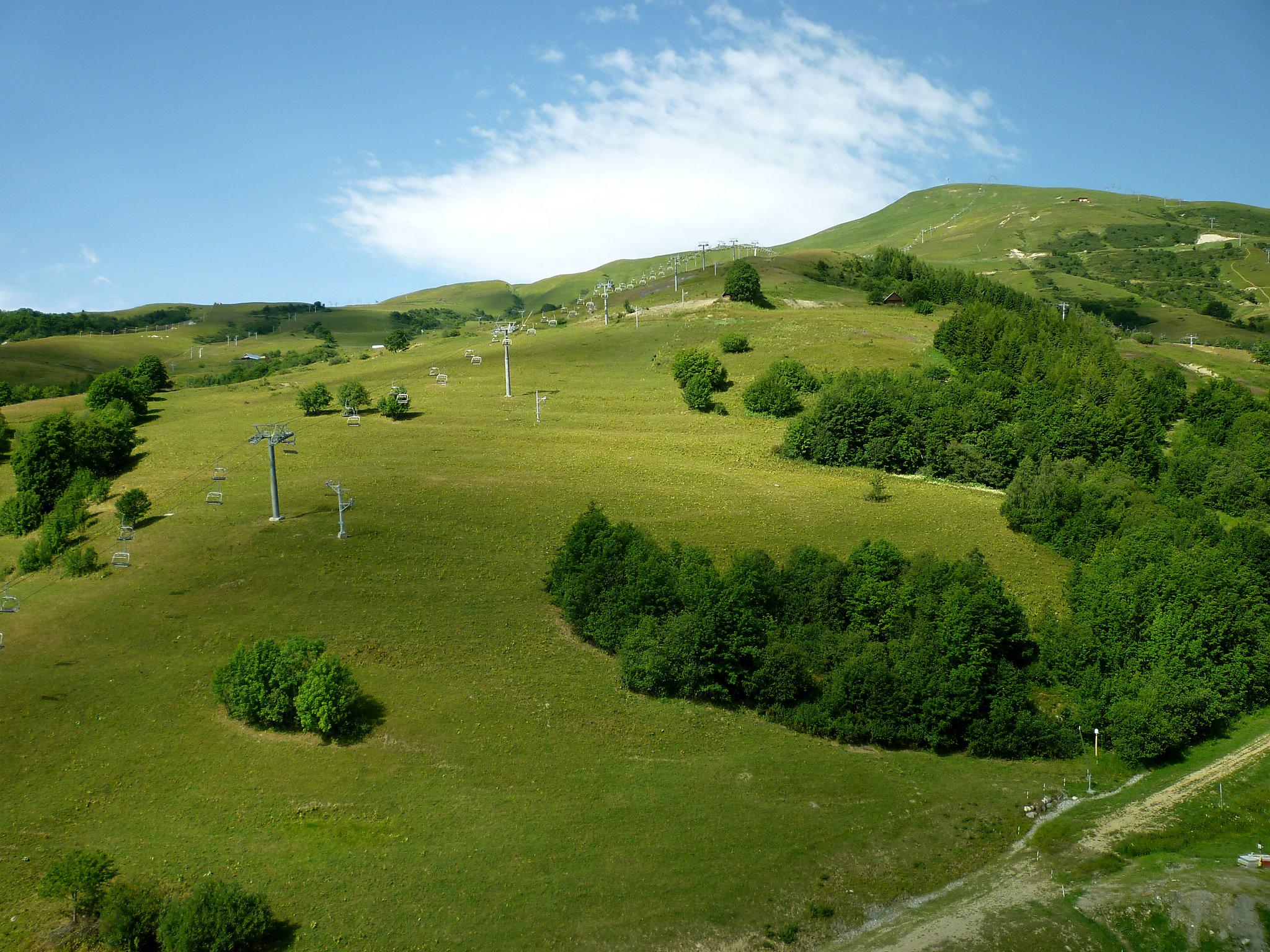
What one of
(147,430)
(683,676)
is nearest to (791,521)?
(683,676)

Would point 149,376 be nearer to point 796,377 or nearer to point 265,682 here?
point 796,377

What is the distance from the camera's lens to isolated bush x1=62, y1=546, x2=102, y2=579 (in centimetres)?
6256

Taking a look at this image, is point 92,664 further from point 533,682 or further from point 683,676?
point 683,676

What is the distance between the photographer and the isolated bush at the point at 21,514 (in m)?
73.3

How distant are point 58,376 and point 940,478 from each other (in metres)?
174

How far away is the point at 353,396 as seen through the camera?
10875 centimetres

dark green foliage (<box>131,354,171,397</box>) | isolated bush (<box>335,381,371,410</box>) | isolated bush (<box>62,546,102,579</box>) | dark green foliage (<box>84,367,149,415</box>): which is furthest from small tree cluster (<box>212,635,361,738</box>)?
dark green foliage (<box>131,354,171,397</box>)

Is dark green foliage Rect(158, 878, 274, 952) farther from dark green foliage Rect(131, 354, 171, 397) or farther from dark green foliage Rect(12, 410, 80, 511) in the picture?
dark green foliage Rect(131, 354, 171, 397)

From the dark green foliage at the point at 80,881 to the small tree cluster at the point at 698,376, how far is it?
8505 centimetres

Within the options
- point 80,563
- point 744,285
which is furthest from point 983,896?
point 744,285

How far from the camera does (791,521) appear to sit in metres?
75.4

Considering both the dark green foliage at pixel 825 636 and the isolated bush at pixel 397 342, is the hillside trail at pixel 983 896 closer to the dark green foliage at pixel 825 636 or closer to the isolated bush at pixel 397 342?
the dark green foliage at pixel 825 636

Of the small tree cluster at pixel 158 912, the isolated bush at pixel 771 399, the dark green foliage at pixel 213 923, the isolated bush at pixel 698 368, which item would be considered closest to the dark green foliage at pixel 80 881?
the small tree cluster at pixel 158 912

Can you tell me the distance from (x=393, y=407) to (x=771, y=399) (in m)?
46.7
